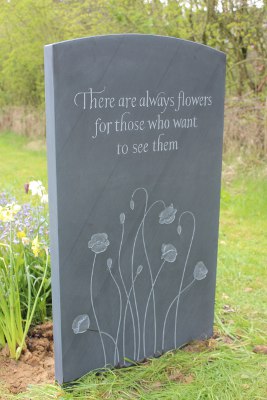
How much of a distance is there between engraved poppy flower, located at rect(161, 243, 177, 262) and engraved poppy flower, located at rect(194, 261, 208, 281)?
19cm

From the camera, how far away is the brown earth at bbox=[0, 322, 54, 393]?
2713mm

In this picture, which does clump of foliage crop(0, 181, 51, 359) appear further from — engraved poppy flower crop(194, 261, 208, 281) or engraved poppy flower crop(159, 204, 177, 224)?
engraved poppy flower crop(194, 261, 208, 281)

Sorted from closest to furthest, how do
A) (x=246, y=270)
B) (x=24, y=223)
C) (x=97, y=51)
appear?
(x=97, y=51) → (x=24, y=223) → (x=246, y=270)

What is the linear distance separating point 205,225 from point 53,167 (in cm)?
100

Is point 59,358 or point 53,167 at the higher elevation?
point 53,167

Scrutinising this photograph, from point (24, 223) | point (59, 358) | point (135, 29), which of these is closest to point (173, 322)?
point (59, 358)

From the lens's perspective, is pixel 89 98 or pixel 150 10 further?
pixel 150 10

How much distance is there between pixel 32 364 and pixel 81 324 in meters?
0.44

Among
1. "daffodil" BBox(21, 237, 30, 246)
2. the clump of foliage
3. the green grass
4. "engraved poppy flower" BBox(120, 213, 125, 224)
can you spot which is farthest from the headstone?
the green grass

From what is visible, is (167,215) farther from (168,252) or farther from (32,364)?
(32,364)

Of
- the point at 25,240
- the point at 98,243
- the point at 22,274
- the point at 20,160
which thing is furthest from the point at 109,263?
the point at 20,160

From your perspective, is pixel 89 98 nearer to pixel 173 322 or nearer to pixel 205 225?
pixel 205 225

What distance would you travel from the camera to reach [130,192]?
2.65 metres

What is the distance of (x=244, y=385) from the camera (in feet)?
8.86
